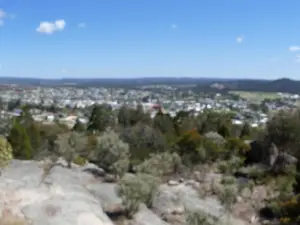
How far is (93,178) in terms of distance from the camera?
25047 millimetres

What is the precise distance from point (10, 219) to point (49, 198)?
2.68m

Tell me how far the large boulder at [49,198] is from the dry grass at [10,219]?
12 centimetres

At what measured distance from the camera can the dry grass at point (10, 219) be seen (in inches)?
608

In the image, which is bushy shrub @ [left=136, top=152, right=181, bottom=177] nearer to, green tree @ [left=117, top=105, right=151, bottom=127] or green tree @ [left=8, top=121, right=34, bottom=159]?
green tree @ [left=8, top=121, right=34, bottom=159]

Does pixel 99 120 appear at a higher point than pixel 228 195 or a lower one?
lower

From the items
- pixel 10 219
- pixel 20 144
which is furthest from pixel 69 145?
pixel 20 144

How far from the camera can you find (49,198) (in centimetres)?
1827

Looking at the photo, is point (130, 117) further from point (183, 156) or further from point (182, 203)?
point (182, 203)

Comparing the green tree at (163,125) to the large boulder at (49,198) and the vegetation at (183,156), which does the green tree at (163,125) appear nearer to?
the vegetation at (183,156)

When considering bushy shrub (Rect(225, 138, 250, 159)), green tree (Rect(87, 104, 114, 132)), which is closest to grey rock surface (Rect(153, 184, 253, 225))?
bushy shrub (Rect(225, 138, 250, 159))

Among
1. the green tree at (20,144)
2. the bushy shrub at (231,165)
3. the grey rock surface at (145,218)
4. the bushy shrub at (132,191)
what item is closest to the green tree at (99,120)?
the green tree at (20,144)

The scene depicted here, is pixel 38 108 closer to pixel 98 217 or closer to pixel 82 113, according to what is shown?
pixel 82 113

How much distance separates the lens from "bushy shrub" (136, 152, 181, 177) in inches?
964

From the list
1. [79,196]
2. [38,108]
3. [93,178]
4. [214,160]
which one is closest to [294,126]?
[214,160]
